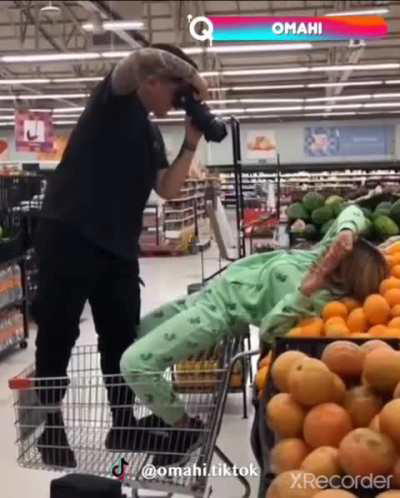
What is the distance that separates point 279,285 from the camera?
7.63 feet

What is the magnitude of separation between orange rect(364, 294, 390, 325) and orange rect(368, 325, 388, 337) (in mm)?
26

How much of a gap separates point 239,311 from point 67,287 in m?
0.56

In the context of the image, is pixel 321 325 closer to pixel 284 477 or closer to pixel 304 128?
pixel 284 477

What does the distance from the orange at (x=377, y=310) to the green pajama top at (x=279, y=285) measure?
15cm

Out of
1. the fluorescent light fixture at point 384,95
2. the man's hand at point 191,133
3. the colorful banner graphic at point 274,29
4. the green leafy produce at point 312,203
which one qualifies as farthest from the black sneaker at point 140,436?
the fluorescent light fixture at point 384,95

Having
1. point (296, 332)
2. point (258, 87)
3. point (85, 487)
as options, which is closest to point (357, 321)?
point (296, 332)

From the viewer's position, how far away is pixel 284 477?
1.21 m

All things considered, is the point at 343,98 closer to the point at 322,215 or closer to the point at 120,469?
the point at 322,215

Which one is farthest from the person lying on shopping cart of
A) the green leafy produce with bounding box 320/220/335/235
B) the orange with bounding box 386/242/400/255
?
the green leafy produce with bounding box 320/220/335/235

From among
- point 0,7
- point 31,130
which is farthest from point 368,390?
point 31,130

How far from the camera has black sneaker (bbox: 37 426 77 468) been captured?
7.02 ft

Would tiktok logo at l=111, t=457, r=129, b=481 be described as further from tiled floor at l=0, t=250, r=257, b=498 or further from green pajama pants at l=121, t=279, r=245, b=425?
tiled floor at l=0, t=250, r=257, b=498

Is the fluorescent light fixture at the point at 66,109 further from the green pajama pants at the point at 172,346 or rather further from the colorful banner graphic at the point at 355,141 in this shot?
the green pajama pants at the point at 172,346

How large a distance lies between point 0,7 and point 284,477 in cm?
1379
